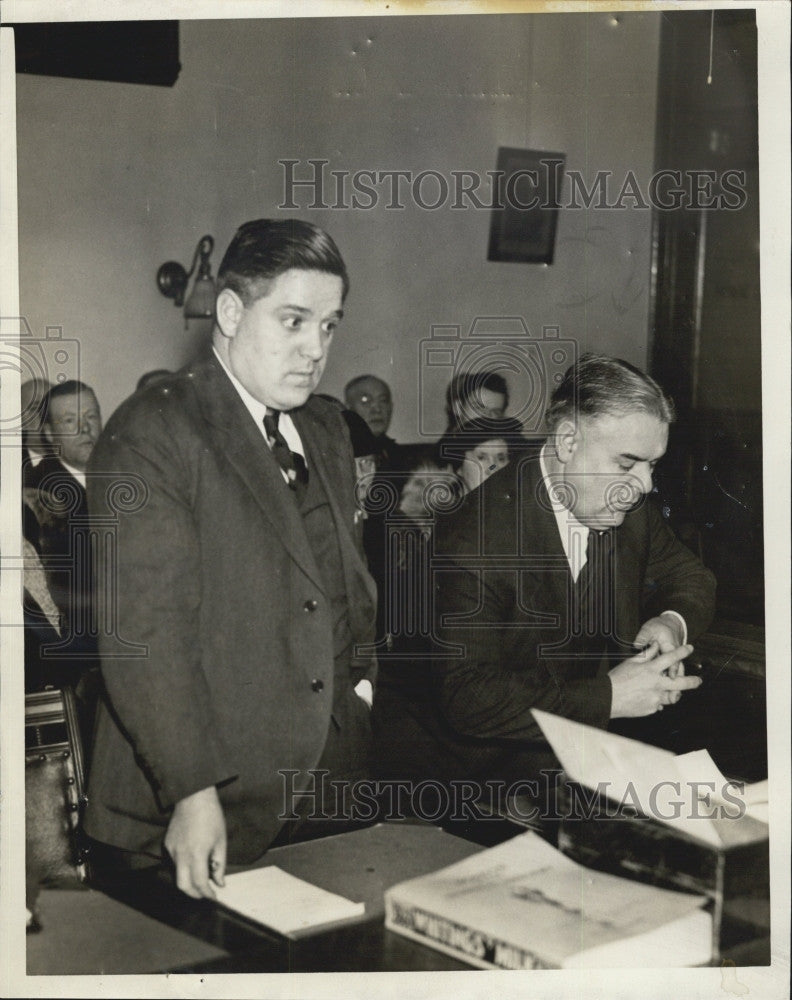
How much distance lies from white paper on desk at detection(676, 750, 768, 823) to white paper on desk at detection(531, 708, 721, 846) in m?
0.02

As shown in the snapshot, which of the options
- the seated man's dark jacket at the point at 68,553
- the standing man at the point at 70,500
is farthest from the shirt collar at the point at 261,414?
the seated man's dark jacket at the point at 68,553

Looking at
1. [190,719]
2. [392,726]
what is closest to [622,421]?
[392,726]

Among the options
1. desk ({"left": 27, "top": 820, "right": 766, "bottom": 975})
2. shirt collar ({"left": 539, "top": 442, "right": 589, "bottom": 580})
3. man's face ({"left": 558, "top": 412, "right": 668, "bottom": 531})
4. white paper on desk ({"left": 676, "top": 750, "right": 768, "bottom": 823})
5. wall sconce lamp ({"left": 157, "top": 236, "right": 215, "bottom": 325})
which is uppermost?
wall sconce lamp ({"left": 157, "top": 236, "right": 215, "bottom": 325})

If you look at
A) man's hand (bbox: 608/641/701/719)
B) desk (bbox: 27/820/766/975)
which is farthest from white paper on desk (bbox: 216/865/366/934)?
man's hand (bbox: 608/641/701/719)

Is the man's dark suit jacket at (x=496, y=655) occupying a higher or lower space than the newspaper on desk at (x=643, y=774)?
higher

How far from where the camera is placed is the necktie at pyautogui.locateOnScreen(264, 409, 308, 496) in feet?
8.46

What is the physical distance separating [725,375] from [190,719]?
1667 millimetres

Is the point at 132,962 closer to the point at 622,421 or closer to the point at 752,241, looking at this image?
the point at 622,421

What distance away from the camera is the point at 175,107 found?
2609 mm

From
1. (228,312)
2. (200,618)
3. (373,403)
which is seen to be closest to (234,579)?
(200,618)

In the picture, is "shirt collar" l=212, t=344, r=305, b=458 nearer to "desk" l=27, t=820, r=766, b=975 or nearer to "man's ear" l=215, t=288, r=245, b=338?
"man's ear" l=215, t=288, r=245, b=338

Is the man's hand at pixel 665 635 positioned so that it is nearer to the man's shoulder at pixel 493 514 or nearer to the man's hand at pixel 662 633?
the man's hand at pixel 662 633

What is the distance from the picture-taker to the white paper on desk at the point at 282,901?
2.25 meters

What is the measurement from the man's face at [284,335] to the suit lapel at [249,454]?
0.19 ft
